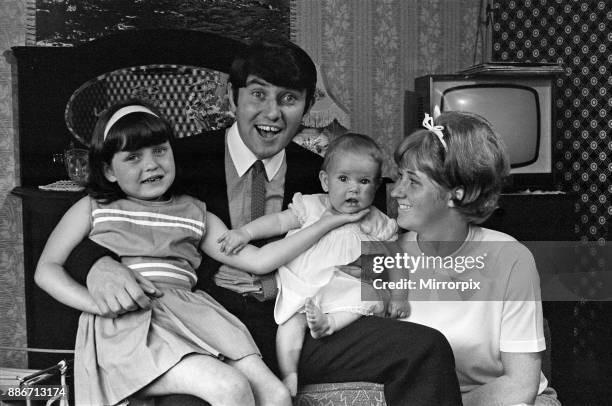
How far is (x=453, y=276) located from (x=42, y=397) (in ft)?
1.99

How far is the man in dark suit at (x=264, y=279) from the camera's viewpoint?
0.92 metres

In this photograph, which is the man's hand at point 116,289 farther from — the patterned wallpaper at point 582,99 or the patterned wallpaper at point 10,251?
the patterned wallpaper at point 582,99

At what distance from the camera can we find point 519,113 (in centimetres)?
176

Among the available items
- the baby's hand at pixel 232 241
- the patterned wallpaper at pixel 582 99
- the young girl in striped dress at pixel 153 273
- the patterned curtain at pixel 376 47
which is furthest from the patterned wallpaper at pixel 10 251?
the patterned wallpaper at pixel 582 99

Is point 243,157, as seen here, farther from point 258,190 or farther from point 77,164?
point 77,164

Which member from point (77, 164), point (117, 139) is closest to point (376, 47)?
point (77, 164)

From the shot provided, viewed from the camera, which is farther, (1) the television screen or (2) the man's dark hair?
(1) the television screen

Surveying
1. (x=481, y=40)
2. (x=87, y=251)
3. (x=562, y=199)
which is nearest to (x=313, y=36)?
(x=481, y=40)

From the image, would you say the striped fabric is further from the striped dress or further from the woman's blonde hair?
the woman's blonde hair

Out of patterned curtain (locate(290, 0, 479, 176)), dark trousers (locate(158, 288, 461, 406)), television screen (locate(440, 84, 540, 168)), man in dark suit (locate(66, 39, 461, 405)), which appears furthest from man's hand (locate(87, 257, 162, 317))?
television screen (locate(440, 84, 540, 168))

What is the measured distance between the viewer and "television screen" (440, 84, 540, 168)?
1.74 m

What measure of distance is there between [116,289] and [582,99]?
4.56 ft

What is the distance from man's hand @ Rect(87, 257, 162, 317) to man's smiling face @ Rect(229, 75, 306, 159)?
298mm

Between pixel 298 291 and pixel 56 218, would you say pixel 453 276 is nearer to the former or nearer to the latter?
pixel 298 291
